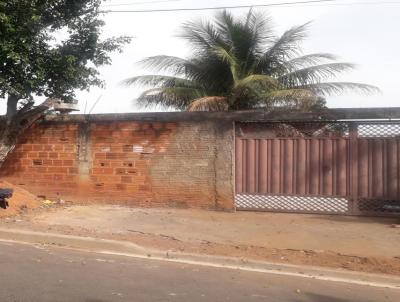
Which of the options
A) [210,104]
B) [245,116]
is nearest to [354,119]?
[245,116]

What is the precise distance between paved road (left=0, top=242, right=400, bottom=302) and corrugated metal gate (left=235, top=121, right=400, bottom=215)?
13.3 ft

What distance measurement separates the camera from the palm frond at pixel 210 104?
14.0 metres

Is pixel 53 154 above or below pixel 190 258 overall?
above

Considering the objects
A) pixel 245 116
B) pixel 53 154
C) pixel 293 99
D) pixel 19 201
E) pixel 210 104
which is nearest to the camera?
pixel 245 116

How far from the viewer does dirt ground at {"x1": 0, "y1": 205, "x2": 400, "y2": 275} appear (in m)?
6.99

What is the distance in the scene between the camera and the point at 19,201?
1068 cm

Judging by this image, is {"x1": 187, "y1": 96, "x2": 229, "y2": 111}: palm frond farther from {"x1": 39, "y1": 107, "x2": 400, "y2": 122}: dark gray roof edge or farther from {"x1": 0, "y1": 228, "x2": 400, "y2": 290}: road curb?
{"x1": 0, "y1": 228, "x2": 400, "y2": 290}: road curb

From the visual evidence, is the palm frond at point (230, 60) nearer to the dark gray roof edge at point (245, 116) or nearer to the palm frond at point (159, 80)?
the palm frond at point (159, 80)

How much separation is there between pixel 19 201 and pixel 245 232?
5.04m

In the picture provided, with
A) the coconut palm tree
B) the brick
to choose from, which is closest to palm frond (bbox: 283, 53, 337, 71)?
the coconut palm tree

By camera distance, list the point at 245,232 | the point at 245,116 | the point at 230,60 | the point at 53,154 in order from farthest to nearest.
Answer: the point at 230,60 → the point at 53,154 → the point at 245,116 → the point at 245,232

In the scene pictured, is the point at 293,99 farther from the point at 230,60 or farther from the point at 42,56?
the point at 42,56

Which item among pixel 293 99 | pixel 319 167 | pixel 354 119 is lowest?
pixel 319 167

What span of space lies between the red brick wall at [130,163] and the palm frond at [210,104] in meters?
3.13
